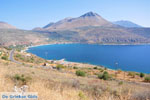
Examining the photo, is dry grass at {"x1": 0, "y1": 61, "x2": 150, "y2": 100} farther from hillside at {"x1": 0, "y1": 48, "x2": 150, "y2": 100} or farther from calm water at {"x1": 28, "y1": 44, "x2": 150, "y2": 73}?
Result: calm water at {"x1": 28, "y1": 44, "x2": 150, "y2": 73}

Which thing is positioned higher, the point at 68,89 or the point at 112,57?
the point at 68,89

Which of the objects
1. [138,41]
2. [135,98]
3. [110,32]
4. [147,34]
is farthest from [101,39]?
[135,98]

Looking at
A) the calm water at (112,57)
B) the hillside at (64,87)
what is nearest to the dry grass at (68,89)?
the hillside at (64,87)

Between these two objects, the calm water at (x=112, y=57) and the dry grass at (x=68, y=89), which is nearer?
the dry grass at (x=68, y=89)

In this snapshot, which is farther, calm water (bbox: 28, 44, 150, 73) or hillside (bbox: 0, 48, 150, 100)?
calm water (bbox: 28, 44, 150, 73)

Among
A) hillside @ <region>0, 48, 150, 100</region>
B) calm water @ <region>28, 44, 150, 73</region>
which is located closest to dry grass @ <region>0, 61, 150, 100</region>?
hillside @ <region>0, 48, 150, 100</region>

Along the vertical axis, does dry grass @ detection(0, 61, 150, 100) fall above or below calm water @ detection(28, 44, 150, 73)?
above

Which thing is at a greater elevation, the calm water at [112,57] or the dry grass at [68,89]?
the dry grass at [68,89]

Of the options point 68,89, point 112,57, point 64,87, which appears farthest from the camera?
point 112,57

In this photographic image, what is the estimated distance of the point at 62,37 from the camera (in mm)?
179250

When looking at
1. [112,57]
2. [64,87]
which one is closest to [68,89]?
[64,87]

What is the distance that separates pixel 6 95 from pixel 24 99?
370mm

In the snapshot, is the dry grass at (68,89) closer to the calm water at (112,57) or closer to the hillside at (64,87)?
the hillside at (64,87)

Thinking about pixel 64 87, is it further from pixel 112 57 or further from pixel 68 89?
pixel 112 57
